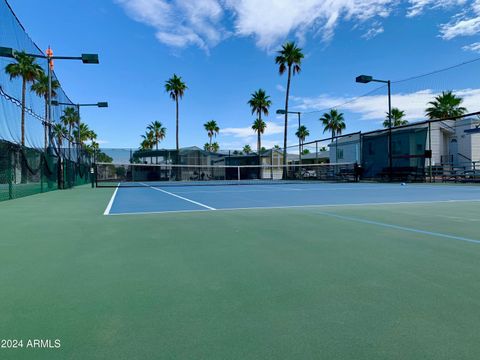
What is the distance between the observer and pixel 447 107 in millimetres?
38750

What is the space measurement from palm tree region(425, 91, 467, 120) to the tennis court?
3944 cm

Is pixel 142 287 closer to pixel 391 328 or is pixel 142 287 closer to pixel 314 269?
pixel 314 269

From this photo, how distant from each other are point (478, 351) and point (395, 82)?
2814 centimetres

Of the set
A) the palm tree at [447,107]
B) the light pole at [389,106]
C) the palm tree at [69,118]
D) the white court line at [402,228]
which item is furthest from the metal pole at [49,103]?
the palm tree at [447,107]

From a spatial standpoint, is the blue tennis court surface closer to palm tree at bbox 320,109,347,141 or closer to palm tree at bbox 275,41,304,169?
palm tree at bbox 275,41,304,169

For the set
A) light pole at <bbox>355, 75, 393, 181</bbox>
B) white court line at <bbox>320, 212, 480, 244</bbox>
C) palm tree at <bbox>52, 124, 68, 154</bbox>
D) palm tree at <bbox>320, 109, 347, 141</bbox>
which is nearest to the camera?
white court line at <bbox>320, 212, 480, 244</bbox>

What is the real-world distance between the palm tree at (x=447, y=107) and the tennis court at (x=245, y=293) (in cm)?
3944

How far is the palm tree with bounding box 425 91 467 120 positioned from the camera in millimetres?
38350

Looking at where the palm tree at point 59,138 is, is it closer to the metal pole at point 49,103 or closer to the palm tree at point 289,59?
the metal pole at point 49,103

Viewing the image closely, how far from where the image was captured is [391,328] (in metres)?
2.22

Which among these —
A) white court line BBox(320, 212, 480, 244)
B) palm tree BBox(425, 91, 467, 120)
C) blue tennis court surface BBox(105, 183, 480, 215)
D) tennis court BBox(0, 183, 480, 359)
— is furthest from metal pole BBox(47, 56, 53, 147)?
palm tree BBox(425, 91, 467, 120)

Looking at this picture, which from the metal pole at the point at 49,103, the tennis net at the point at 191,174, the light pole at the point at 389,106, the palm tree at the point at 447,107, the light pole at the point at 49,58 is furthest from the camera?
the palm tree at the point at 447,107

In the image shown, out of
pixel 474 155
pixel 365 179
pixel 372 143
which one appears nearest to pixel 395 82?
pixel 372 143

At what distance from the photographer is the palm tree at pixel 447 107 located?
3835 cm
